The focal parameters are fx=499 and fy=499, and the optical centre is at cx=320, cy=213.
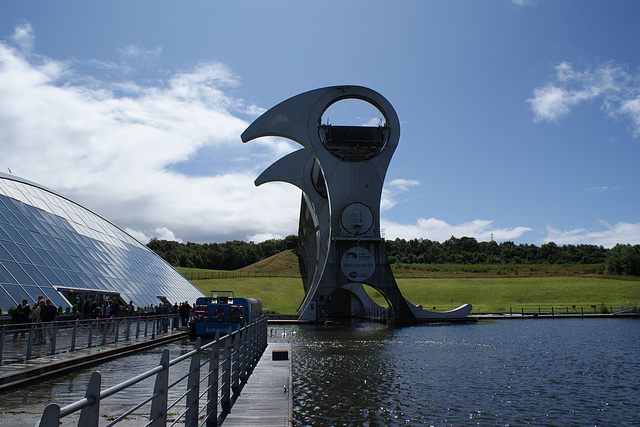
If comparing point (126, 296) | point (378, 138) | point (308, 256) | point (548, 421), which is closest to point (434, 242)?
point (308, 256)

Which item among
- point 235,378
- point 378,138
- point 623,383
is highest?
point 378,138

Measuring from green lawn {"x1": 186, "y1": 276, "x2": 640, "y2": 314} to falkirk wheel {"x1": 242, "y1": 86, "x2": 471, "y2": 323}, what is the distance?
64.3 feet

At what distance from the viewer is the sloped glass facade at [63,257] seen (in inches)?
766

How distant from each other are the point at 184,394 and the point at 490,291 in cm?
6812

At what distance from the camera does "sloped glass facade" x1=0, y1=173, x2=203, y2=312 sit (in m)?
19.5

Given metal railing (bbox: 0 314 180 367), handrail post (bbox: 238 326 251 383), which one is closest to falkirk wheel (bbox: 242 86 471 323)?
metal railing (bbox: 0 314 180 367)

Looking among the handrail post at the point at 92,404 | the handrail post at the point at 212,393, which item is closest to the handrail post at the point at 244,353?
the handrail post at the point at 212,393

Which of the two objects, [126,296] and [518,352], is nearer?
[518,352]

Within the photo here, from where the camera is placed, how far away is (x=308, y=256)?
212ft

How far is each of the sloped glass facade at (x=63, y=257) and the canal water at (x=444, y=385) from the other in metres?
6.01

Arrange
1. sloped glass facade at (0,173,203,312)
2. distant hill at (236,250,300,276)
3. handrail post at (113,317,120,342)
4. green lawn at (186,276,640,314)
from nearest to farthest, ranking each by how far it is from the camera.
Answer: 1. handrail post at (113,317,120,342)
2. sloped glass facade at (0,173,203,312)
3. green lawn at (186,276,640,314)
4. distant hill at (236,250,300,276)

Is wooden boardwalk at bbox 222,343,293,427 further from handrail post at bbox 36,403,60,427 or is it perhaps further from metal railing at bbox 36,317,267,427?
handrail post at bbox 36,403,60,427

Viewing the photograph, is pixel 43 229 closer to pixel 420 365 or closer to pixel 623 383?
pixel 420 365

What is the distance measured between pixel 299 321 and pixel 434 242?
118 meters
